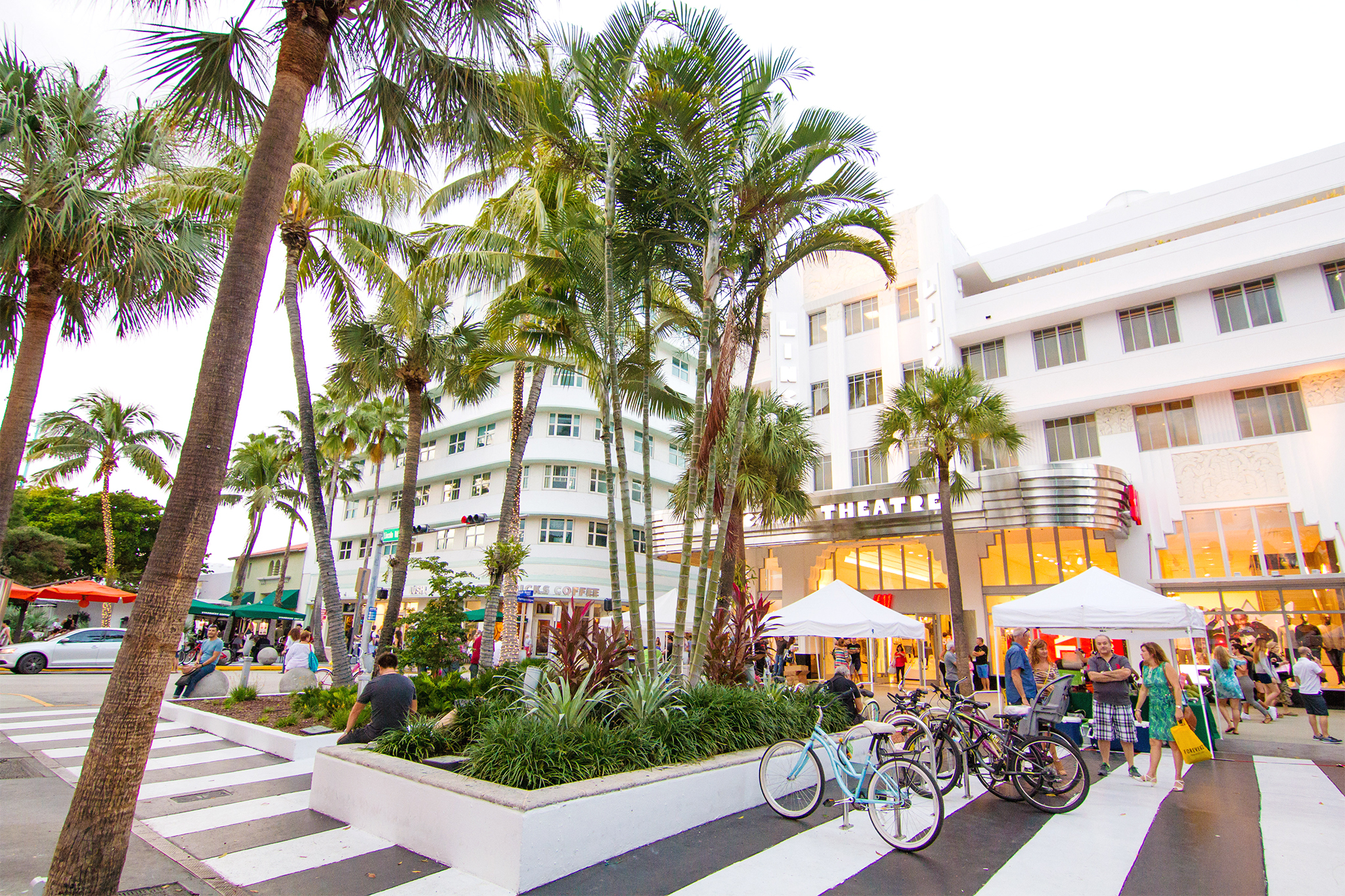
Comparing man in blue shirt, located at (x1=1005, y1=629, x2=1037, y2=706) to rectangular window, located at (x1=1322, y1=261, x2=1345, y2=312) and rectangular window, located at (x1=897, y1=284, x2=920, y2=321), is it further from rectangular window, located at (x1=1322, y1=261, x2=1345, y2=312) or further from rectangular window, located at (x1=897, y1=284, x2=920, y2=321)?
rectangular window, located at (x1=897, y1=284, x2=920, y2=321)

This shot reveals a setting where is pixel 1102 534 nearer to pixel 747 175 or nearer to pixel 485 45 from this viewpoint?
pixel 747 175

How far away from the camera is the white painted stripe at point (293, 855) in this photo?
191 inches

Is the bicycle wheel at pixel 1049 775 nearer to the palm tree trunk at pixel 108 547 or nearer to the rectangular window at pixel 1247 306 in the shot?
the rectangular window at pixel 1247 306

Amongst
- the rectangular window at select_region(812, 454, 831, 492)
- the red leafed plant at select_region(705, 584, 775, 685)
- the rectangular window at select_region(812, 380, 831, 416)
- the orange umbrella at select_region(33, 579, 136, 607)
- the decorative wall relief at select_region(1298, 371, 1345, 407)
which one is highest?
the rectangular window at select_region(812, 380, 831, 416)

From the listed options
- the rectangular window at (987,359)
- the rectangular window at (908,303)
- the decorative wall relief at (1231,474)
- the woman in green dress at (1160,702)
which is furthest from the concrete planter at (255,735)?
the rectangular window at (908,303)

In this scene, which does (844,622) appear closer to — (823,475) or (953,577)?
(953,577)

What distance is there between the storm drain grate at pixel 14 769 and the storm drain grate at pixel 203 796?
2252 mm

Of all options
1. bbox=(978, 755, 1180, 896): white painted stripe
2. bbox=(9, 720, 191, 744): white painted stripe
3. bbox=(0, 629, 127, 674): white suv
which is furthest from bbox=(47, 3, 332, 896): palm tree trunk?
bbox=(0, 629, 127, 674): white suv

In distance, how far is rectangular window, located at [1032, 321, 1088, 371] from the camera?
22.5 metres

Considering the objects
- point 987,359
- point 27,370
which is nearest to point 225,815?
point 27,370

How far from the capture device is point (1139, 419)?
21125 millimetres

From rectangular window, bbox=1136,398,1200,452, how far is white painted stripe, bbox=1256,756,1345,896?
1335cm

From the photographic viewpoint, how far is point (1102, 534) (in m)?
20.4

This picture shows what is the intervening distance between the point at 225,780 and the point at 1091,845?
8859 millimetres
